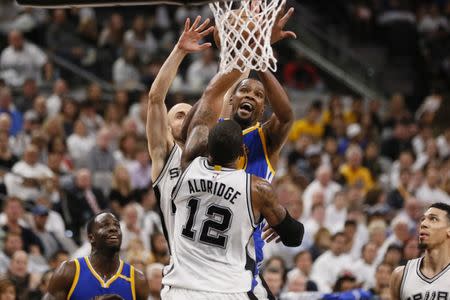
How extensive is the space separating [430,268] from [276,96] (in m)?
1.90

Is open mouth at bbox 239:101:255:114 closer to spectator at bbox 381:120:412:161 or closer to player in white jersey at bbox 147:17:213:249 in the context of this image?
player in white jersey at bbox 147:17:213:249

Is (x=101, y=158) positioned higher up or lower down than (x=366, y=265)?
higher up

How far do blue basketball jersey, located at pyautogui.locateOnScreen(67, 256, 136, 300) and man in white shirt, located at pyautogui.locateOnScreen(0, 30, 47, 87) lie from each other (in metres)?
8.61

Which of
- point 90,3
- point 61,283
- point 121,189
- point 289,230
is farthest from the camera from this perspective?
point 121,189

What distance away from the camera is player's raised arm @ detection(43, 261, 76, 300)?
7.53 metres

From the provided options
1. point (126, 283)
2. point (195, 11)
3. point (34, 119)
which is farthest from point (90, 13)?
point (126, 283)

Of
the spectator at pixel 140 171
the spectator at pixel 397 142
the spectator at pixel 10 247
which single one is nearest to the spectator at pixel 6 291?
the spectator at pixel 10 247

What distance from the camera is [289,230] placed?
6.44m

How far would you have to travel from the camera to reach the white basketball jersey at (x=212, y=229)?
6422mm

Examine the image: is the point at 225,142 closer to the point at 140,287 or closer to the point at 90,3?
the point at 90,3

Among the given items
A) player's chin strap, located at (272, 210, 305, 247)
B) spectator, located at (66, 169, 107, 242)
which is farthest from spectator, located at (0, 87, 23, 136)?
player's chin strap, located at (272, 210, 305, 247)

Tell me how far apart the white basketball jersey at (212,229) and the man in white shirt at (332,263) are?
18.1ft

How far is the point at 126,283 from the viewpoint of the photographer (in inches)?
305

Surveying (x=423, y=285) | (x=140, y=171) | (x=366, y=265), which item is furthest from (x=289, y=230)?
(x=140, y=171)
